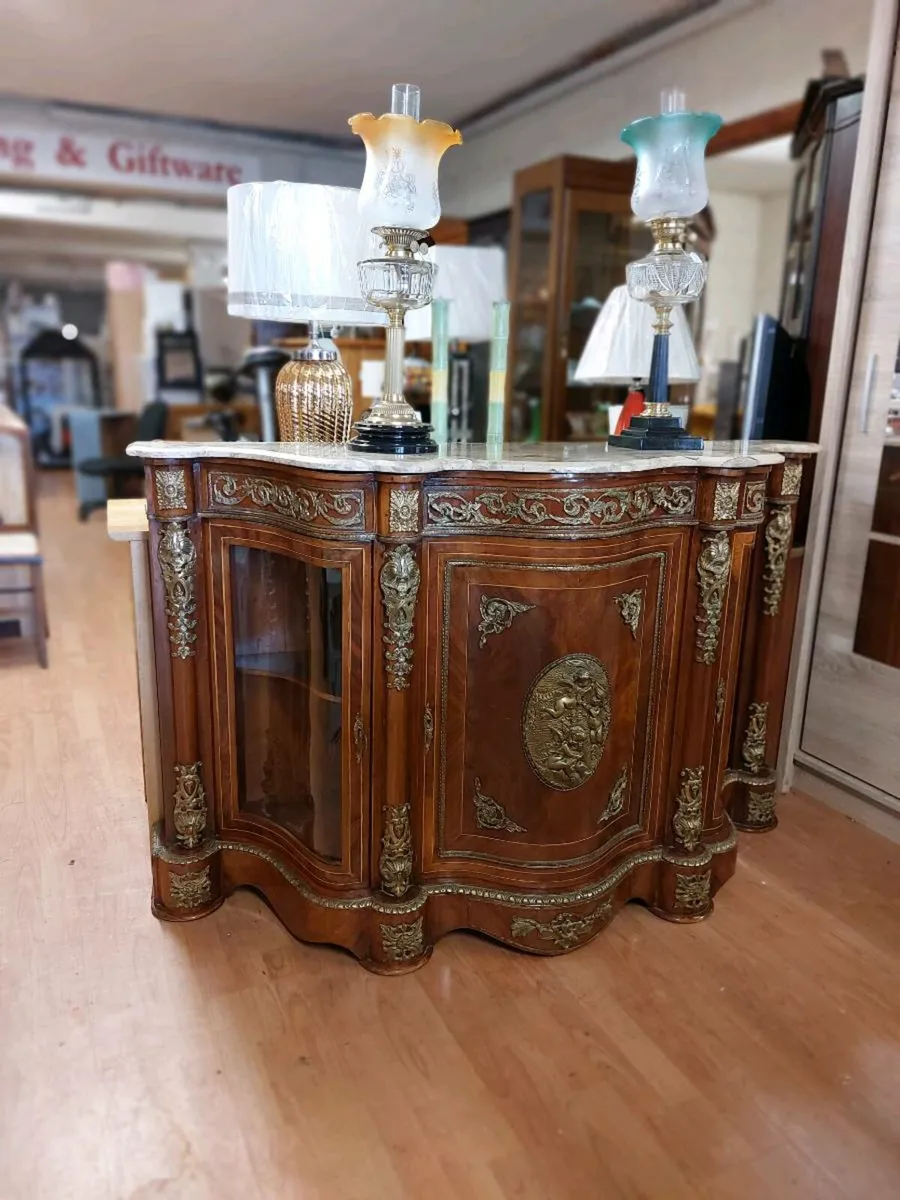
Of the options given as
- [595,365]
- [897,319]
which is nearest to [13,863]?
[595,365]

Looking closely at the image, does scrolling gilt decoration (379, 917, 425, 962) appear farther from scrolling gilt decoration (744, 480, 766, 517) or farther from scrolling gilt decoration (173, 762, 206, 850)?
scrolling gilt decoration (744, 480, 766, 517)

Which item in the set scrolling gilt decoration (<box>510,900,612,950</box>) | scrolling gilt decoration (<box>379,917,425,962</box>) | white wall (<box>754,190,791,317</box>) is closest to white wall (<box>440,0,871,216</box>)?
white wall (<box>754,190,791,317</box>)

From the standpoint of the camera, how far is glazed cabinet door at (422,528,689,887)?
5.26 feet

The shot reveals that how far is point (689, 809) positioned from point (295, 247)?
4.81ft

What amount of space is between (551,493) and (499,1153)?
105 centimetres

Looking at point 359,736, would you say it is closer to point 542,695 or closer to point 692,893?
point 542,695

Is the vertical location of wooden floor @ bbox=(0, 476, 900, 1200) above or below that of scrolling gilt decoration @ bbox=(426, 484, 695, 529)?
below

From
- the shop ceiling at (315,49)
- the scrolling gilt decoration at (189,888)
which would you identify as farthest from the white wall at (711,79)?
the scrolling gilt decoration at (189,888)

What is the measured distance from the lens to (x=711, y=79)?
3.63 meters

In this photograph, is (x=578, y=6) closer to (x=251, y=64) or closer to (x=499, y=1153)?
(x=251, y=64)

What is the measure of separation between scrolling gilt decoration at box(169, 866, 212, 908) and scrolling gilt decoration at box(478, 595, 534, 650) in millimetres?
820

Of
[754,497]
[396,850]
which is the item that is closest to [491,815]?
[396,850]

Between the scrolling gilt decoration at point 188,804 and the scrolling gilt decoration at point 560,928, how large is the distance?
2.27 feet

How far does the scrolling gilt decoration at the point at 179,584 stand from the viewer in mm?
1653
